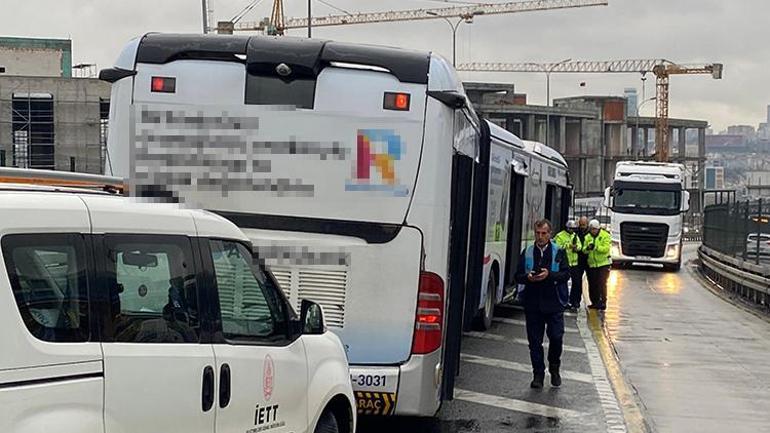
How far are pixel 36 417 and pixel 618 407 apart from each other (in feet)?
23.6

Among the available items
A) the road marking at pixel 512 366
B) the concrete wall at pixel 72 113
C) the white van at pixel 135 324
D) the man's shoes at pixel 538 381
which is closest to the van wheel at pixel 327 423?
the white van at pixel 135 324

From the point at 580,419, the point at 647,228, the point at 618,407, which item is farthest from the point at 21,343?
the point at 647,228

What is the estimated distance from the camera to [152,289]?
475 cm

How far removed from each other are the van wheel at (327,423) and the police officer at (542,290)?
4541 mm

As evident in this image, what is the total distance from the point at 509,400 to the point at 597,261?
9789mm

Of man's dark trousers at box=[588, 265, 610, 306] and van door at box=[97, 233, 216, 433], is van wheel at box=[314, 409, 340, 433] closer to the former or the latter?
van door at box=[97, 233, 216, 433]

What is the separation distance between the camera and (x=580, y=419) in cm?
955

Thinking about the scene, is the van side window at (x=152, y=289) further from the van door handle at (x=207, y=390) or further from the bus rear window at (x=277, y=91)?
the bus rear window at (x=277, y=91)

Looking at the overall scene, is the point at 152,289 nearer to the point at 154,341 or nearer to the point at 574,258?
the point at 154,341

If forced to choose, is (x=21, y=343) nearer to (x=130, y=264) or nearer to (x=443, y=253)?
(x=130, y=264)

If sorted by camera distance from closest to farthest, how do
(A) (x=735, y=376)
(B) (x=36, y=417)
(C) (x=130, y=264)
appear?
1. (B) (x=36, y=417)
2. (C) (x=130, y=264)
3. (A) (x=735, y=376)

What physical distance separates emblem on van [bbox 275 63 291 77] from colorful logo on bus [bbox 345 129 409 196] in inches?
27.9

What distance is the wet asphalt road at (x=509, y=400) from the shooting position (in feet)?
30.0

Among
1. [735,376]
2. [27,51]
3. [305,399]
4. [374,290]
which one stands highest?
[27,51]
